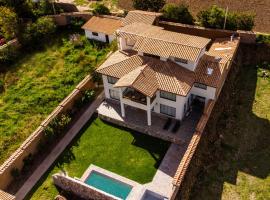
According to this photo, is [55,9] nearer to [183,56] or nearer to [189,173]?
[183,56]

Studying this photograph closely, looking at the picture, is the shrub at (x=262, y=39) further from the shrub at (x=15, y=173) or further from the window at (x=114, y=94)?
the shrub at (x=15, y=173)

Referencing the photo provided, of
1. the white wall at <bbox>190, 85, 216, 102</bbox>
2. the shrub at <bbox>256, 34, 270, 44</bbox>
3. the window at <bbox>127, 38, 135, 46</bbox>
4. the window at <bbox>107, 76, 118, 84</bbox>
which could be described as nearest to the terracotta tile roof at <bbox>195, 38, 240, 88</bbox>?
the white wall at <bbox>190, 85, 216, 102</bbox>

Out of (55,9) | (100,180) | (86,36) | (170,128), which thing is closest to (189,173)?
(170,128)

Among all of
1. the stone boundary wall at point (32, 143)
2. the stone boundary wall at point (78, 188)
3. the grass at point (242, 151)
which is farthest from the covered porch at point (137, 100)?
the stone boundary wall at point (78, 188)

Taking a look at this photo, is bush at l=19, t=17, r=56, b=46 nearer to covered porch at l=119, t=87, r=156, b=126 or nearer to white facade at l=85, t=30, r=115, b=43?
white facade at l=85, t=30, r=115, b=43

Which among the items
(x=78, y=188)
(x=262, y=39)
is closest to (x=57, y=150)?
(x=78, y=188)
